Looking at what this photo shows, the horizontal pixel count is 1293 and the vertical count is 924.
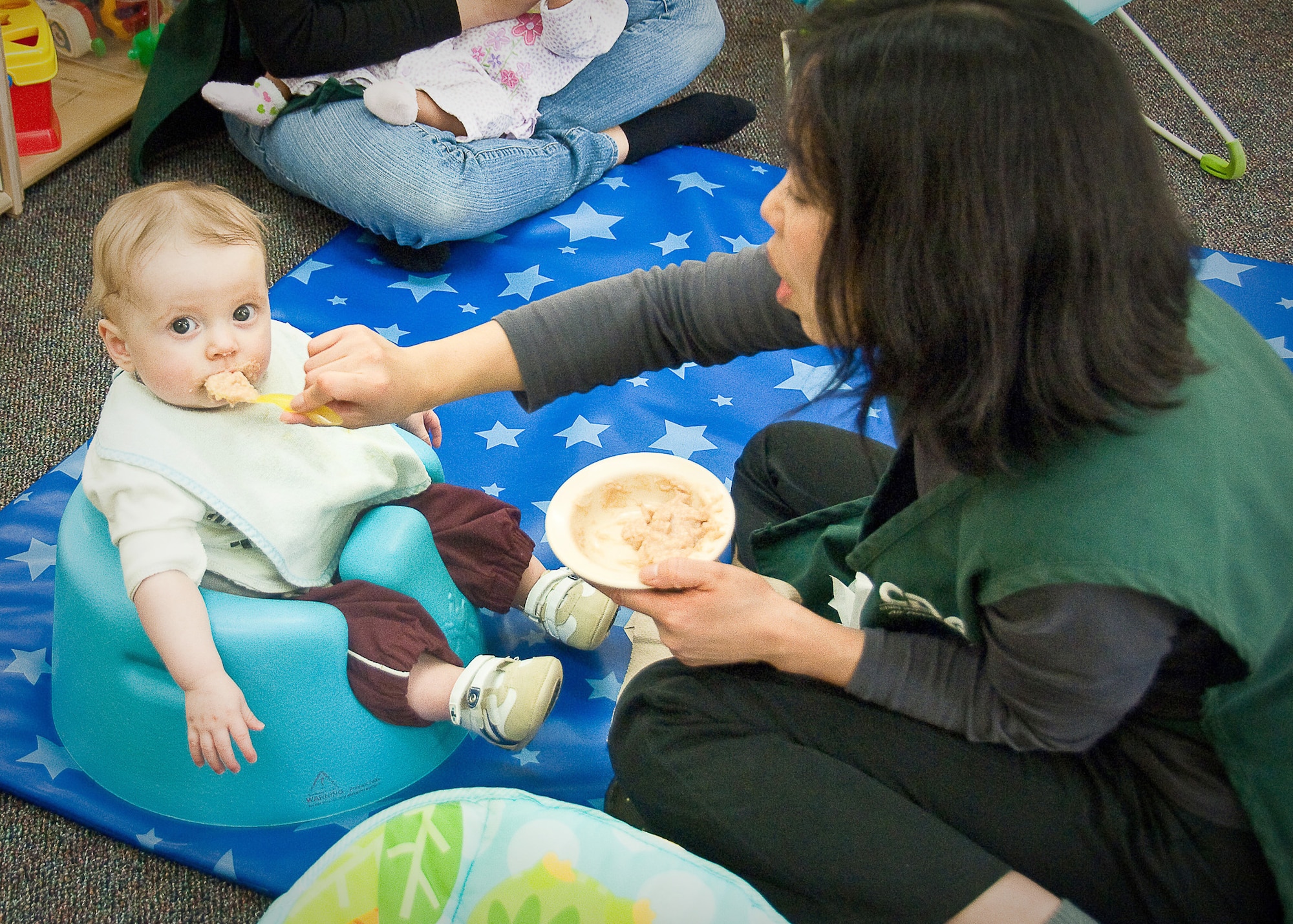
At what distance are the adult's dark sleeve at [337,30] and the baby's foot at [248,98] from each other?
0.11ft

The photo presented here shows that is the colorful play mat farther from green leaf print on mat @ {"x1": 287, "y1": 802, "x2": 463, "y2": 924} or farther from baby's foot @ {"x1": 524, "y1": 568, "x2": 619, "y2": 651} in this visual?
green leaf print on mat @ {"x1": 287, "y1": 802, "x2": 463, "y2": 924}

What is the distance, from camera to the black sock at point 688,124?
6.25 feet

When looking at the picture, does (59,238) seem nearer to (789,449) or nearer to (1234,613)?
(789,449)

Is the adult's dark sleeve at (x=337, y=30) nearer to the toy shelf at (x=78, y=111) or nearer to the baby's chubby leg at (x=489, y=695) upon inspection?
the toy shelf at (x=78, y=111)

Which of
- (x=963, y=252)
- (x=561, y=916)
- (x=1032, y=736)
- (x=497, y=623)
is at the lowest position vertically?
(x=497, y=623)

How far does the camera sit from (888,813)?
0.79 metres

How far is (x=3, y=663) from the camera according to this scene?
44.1 inches

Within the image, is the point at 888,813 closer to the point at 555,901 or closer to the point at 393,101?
the point at 555,901

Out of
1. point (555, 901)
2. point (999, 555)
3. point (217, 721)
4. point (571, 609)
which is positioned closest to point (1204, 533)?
A: point (999, 555)

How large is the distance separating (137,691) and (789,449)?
69cm

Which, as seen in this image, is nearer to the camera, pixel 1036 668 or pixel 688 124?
pixel 1036 668

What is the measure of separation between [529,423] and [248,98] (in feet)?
2.50

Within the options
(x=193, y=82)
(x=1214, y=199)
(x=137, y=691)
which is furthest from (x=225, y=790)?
(x=1214, y=199)

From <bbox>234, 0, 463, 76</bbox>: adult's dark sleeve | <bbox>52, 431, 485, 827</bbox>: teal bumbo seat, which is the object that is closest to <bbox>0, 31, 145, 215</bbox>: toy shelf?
<bbox>234, 0, 463, 76</bbox>: adult's dark sleeve
